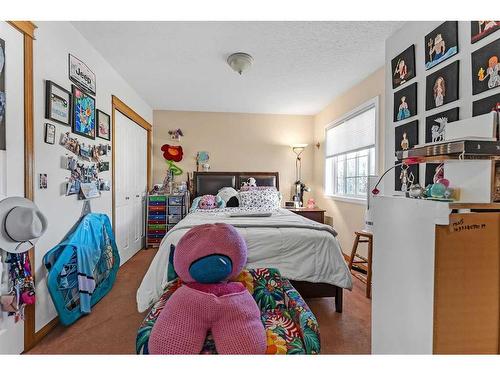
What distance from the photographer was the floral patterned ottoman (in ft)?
4.20

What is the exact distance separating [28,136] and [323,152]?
401cm

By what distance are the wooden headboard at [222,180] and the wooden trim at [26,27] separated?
10.00ft

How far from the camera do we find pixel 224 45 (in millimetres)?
2510

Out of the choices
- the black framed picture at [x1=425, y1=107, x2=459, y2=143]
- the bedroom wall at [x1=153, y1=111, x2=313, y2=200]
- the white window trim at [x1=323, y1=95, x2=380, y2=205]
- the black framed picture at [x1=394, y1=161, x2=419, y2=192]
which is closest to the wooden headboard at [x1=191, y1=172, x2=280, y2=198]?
the bedroom wall at [x1=153, y1=111, x2=313, y2=200]

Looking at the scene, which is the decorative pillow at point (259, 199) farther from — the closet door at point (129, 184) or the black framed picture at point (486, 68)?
the black framed picture at point (486, 68)

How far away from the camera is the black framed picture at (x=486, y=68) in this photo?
1422 mm

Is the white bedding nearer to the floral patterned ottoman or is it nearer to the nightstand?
the floral patterned ottoman

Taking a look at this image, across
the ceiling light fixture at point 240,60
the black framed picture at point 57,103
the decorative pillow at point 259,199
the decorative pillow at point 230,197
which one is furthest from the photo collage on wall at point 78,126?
the decorative pillow at point 259,199

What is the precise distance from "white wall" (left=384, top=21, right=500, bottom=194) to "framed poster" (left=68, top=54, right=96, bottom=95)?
107 inches

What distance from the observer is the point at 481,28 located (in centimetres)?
151

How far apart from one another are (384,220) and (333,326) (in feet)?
3.79

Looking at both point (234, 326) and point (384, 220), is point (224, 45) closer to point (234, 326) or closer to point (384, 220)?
point (384, 220)

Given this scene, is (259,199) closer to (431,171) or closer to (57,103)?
(431,171)
